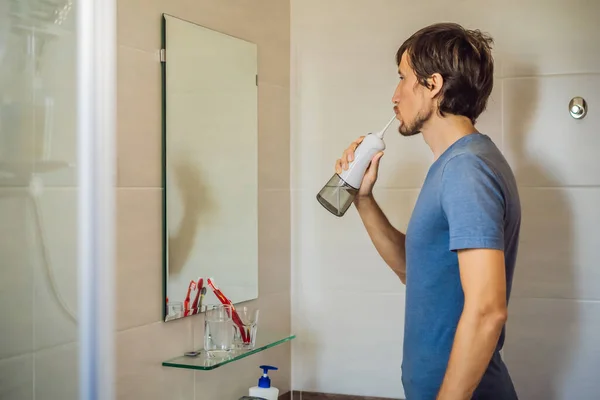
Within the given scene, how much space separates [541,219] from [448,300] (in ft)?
2.29

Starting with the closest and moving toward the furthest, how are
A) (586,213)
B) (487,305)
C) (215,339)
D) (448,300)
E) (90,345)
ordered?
(90,345)
(487,305)
(448,300)
(215,339)
(586,213)

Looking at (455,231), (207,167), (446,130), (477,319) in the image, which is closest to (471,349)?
(477,319)

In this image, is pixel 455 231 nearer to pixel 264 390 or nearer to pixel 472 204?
pixel 472 204

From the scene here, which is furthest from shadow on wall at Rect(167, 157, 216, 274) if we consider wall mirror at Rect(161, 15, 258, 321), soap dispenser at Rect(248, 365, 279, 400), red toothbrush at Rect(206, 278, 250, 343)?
soap dispenser at Rect(248, 365, 279, 400)

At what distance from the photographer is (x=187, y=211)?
5.01 feet

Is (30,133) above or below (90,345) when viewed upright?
above

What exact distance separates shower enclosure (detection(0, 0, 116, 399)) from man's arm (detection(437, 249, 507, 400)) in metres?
0.68

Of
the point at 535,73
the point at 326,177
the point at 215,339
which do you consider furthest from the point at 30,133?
the point at 535,73

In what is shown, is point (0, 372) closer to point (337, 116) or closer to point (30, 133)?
point (30, 133)

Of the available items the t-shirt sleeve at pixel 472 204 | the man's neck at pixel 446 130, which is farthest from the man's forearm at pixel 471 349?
the man's neck at pixel 446 130

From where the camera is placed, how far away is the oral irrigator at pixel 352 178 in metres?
1.54

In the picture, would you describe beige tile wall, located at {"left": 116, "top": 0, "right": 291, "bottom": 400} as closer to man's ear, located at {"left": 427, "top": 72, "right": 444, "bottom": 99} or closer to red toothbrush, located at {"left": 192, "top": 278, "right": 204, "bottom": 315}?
red toothbrush, located at {"left": 192, "top": 278, "right": 204, "bottom": 315}

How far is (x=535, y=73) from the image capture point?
1841mm

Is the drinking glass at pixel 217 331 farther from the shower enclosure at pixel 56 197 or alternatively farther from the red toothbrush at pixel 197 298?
the shower enclosure at pixel 56 197
